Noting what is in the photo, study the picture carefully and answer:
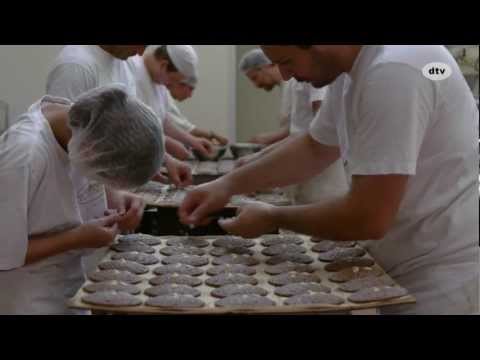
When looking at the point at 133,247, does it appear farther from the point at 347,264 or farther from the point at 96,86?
the point at 96,86

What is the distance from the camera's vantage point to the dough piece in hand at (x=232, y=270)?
1545 millimetres

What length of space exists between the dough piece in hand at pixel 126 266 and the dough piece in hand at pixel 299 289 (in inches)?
15.0

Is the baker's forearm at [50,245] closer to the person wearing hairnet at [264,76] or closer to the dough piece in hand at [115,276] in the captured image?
the dough piece in hand at [115,276]

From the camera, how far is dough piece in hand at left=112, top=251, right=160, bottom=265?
1621 millimetres

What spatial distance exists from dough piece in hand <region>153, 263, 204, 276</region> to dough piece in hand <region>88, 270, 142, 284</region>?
68 millimetres

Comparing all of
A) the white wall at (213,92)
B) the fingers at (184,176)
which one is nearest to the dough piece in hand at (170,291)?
the fingers at (184,176)

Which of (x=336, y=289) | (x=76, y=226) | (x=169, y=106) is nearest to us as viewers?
(x=336, y=289)

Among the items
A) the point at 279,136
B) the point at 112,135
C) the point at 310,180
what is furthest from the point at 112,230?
the point at 279,136

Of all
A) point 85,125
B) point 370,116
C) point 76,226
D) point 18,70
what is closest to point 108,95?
point 85,125

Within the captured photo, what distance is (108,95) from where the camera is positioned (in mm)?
1420

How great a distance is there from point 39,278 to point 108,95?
493 millimetres

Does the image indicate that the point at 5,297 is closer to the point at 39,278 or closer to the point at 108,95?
the point at 39,278

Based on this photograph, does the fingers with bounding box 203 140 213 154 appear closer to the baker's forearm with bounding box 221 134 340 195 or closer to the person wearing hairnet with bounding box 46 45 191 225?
the person wearing hairnet with bounding box 46 45 191 225
